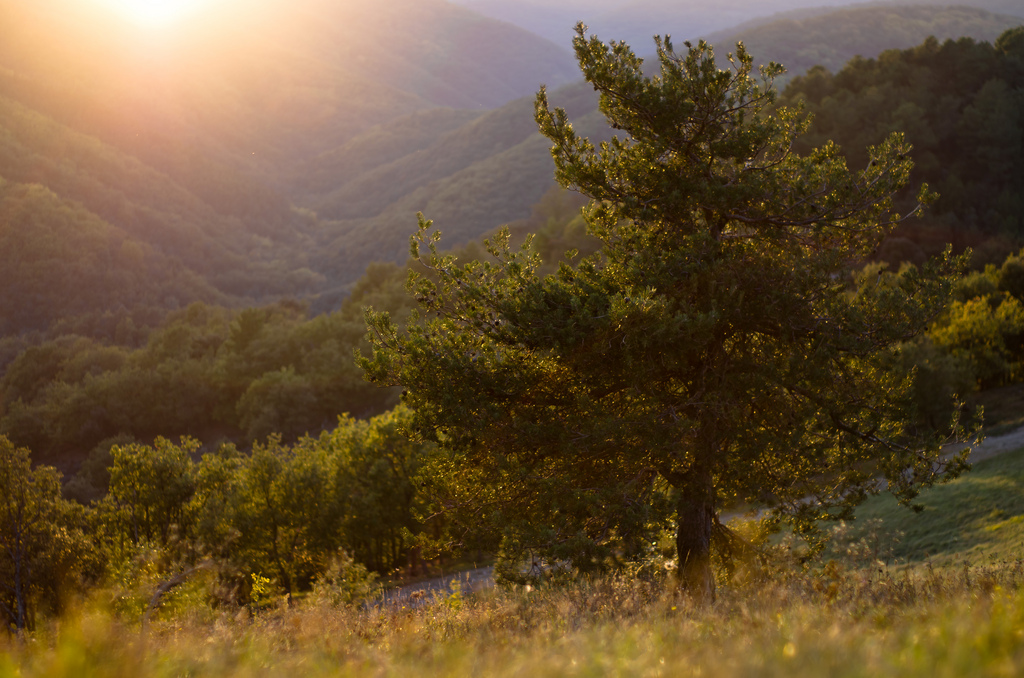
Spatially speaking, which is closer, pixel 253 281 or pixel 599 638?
pixel 599 638

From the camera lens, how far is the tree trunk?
32.3ft

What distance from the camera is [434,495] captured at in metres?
10.6

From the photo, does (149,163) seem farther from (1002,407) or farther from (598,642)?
(598,642)

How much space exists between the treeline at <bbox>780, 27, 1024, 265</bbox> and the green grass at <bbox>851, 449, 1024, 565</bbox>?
3899cm

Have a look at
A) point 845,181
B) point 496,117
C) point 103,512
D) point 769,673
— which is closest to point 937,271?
point 845,181

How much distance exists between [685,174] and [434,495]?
6271 mm

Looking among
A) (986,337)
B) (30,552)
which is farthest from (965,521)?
(30,552)

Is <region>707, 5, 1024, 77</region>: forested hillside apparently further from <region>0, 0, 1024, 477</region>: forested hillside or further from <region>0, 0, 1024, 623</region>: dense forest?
<region>0, 0, 1024, 477</region>: forested hillside

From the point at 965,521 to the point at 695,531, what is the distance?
11319mm

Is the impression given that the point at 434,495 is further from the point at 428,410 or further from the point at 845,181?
the point at 845,181

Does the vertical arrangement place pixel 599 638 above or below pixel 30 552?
above

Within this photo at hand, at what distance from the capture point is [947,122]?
5922cm

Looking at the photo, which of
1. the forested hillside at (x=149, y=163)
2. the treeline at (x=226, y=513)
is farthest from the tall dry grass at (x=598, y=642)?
the forested hillside at (x=149, y=163)

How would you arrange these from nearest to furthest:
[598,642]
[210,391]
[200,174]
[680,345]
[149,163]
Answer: [598,642]
[680,345]
[210,391]
[149,163]
[200,174]
